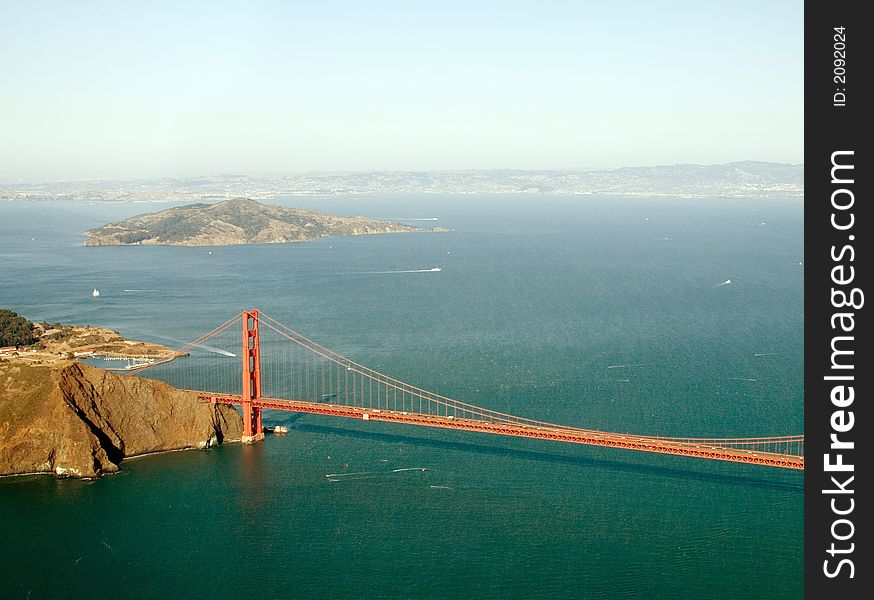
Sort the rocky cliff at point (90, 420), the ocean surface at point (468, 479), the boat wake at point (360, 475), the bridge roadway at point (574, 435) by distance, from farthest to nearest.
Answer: the rocky cliff at point (90, 420) < the boat wake at point (360, 475) < the bridge roadway at point (574, 435) < the ocean surface at point (468, 479)

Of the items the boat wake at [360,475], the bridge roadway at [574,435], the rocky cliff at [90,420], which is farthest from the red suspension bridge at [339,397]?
the boat wake at [360,475]

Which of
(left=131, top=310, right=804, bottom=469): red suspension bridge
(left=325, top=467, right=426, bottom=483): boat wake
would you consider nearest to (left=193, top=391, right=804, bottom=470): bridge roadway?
(left=131, top=310, right=804, bottom=469): red suspension bridge

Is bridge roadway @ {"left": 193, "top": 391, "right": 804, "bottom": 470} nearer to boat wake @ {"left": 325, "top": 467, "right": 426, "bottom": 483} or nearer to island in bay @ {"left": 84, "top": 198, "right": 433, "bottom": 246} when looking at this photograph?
boat wake @ {"left": 325, "top": 467, "right": 426, "bottom": 483}

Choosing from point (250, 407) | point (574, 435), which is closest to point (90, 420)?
point (250, 407)

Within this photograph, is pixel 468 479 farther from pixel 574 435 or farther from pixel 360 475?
pixel 574 435

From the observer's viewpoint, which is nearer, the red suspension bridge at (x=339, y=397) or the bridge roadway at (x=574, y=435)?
the bridge roadway at (x=574, y=435)

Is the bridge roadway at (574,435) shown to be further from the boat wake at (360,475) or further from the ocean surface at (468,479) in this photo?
the boat wake at (360,475)
